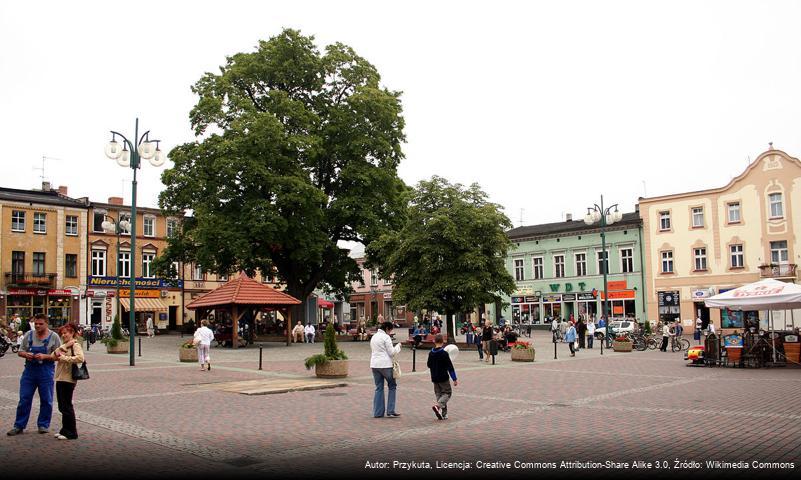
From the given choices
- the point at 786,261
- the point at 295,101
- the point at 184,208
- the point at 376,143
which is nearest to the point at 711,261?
the point at 786,261

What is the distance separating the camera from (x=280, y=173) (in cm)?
3797

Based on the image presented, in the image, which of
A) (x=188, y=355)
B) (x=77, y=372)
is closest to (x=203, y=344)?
(x=188, y=355)

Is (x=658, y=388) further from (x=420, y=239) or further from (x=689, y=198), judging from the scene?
(x=689, y=198)

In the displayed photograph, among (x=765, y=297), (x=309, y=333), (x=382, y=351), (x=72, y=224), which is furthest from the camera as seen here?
(x=72, y=224)

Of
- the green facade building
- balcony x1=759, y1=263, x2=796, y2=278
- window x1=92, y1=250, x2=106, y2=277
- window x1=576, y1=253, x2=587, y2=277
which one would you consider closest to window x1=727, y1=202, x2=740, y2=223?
balcony x1=759, y1=263, x2=796, y2=278

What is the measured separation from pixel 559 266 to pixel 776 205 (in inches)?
715

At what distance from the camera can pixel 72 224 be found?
56375 millimetres

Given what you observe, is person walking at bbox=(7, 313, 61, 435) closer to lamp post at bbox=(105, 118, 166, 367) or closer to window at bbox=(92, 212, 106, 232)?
lamp post at bbox=(105, 118, 166, 367)

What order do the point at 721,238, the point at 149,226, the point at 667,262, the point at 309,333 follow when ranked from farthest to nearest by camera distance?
1. the point at 149,226
2. the point at 667,262
3. the point at 721,238
4. the point at 309,333

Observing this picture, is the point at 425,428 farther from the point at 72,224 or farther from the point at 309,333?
the point at 72,224

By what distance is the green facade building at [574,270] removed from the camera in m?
56.0

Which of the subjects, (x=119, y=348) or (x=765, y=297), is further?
(x=119, y=348)

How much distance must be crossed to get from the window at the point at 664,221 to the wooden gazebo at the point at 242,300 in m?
31.2

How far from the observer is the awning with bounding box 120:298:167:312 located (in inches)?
2335
